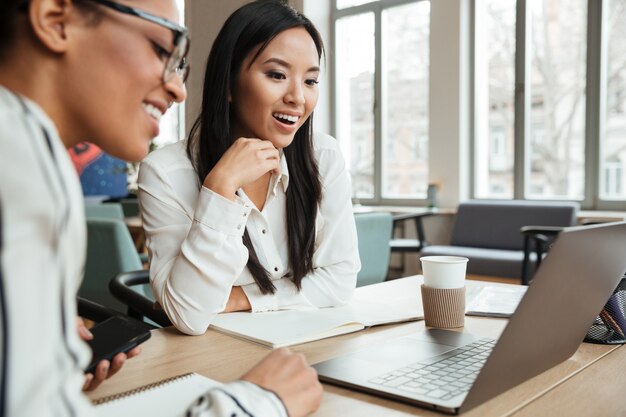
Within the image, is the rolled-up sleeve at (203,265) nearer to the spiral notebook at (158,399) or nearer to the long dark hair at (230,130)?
the long dark hair at (230,130)

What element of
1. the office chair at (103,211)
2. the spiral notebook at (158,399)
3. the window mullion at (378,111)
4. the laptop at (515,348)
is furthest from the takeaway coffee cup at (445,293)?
the window mullion at (378,111)

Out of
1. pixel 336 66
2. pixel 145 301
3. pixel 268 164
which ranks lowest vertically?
pixel 145 301

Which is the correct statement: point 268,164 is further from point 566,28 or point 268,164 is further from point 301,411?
point 566,28

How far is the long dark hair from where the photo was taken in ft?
4.80

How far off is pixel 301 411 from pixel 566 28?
5.18 metres

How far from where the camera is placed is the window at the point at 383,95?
603 cm

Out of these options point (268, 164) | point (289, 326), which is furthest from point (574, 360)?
point (268, 164)

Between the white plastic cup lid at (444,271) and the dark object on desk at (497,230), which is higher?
the white plastic cup lid at (444,271)

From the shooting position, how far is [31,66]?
54cm

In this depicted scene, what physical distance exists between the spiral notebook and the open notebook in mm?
237

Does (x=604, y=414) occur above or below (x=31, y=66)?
below

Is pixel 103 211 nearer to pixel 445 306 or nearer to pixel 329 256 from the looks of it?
pixel 329 256

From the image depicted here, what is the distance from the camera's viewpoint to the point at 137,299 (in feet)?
5.13

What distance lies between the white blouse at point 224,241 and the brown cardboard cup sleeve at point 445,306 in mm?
295
